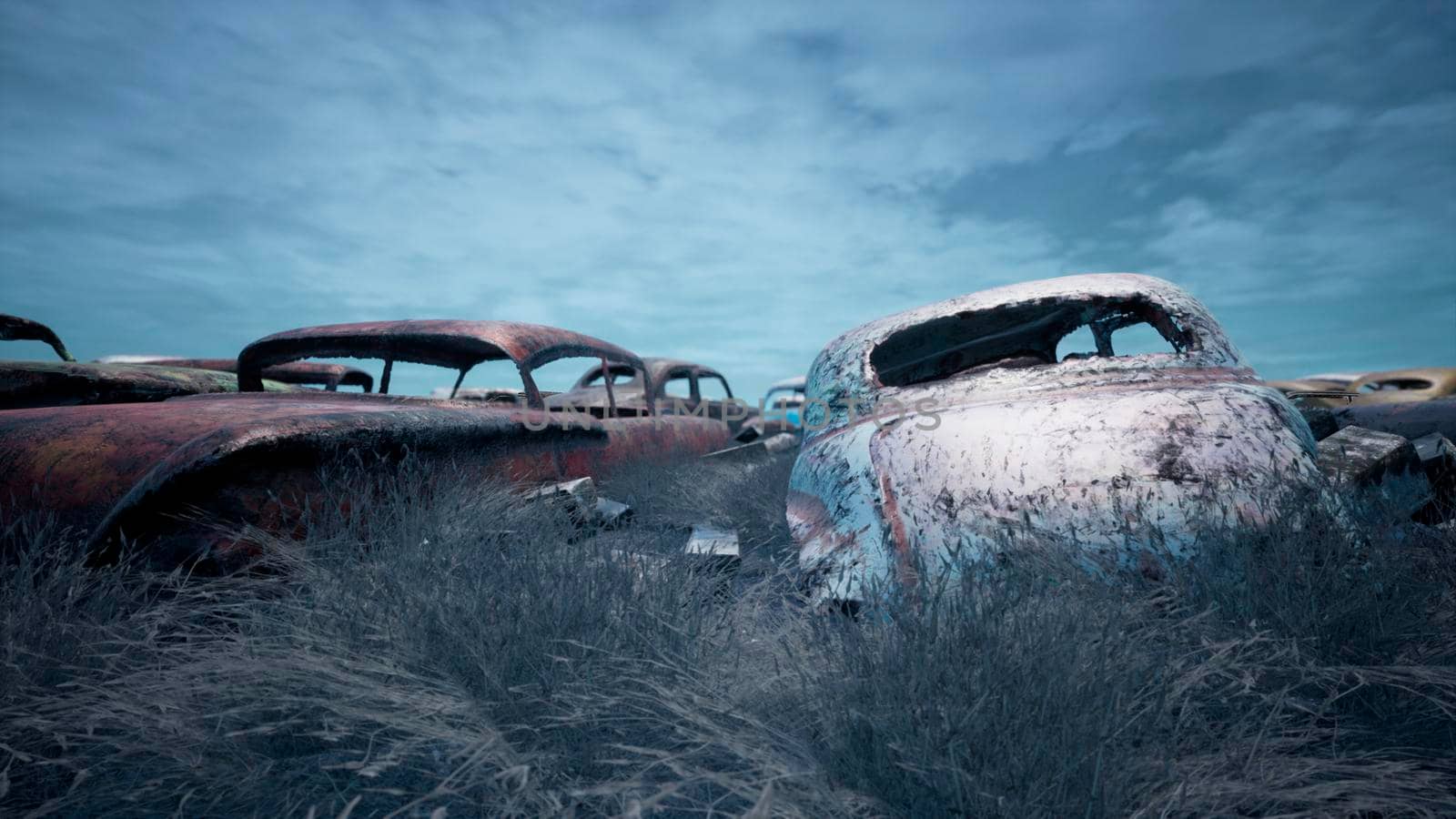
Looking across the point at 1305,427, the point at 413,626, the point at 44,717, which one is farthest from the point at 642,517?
the point at 1305,427

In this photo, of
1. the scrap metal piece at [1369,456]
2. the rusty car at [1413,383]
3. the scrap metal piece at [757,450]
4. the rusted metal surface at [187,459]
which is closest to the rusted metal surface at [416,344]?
the rusted metal surface at [187,459]

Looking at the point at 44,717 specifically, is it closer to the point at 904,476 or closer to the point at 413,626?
the point at 413,626

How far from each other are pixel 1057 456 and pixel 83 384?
18.0ft

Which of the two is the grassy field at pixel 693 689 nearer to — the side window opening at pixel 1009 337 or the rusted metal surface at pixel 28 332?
the side window opening at pixel 1009 337

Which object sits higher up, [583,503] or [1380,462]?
[1380,462]

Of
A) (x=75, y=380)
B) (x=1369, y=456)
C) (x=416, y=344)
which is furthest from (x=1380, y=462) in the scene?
(x=75, y=380)

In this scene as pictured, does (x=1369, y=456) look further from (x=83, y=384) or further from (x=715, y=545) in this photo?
(x=83, y=384)

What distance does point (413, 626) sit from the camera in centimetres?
166

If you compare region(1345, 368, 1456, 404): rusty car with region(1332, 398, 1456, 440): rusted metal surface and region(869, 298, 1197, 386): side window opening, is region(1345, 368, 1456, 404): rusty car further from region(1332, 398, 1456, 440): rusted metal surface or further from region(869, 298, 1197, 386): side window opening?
region(869, 298, 1197, 386): side window opening

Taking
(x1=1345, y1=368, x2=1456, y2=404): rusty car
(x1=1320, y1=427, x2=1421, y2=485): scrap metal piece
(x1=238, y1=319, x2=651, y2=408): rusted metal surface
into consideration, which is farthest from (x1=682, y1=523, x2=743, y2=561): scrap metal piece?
(x1=1345, y1=368, x2=1456, y2=404): rusty car

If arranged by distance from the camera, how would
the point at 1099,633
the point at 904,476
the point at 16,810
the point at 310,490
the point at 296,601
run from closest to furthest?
1. the point at 16,810
2. the point at 1099,633
3. the point at 296,601
4. the point at 310,490
5. the point at 904,476

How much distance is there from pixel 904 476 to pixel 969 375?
60 centimetres

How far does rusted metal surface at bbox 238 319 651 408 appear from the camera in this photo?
3883 millimetres

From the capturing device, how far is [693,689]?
62.1 inches
